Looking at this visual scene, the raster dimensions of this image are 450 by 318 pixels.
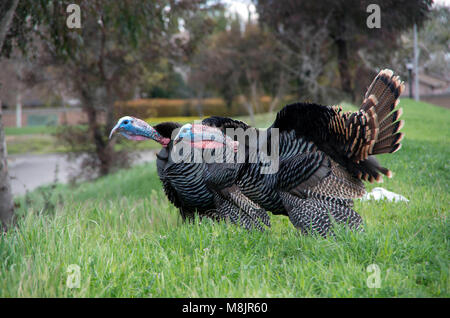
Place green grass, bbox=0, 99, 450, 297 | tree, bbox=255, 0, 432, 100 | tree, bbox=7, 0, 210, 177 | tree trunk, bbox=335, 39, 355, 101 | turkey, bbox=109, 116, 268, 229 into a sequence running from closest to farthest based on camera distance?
green grass, bbox=0, 99, 450, 297, turkey, bbox=109, 116, 268, 229, tree, bbox=255, 0, 432, 100, tree, bbox=7, 0, 210, 177, tree trunk, bbox=335, 39, 355, 101

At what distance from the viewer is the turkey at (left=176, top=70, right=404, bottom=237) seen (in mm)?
3082

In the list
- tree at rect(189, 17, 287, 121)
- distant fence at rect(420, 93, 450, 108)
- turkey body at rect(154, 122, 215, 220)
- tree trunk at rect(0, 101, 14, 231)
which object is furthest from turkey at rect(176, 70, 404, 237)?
tree at rect(189, 17, 287, 121)

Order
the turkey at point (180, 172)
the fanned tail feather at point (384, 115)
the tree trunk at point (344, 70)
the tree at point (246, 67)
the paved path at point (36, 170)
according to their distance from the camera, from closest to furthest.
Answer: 1. the fanned tail feather at point (384, 115)
2. the turkey at point (180, 172)
3. the tree trunk at point (344, 70)
4. the paved path at point (36, 170)
5. the tree at point (246, 67)

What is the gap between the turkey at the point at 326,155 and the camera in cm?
308

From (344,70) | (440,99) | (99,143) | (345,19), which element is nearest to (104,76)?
(99,143)

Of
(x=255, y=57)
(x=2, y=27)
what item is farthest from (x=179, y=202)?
(x=255, y=57)

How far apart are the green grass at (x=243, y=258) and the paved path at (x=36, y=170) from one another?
902 centimetres

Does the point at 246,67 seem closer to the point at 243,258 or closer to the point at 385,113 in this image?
the point at 385,113

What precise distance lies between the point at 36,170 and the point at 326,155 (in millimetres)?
14782

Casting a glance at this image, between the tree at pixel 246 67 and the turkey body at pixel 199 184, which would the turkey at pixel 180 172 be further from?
the tree at pixel 246 67

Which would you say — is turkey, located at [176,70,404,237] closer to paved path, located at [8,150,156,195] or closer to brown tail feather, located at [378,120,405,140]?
brown tail feather, located at [378,120,405,140]

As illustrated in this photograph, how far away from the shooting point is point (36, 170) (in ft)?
51.8

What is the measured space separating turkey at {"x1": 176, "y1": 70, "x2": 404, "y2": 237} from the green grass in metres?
0.25

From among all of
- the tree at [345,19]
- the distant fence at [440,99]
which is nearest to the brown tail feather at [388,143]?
the tree at [345,19]
